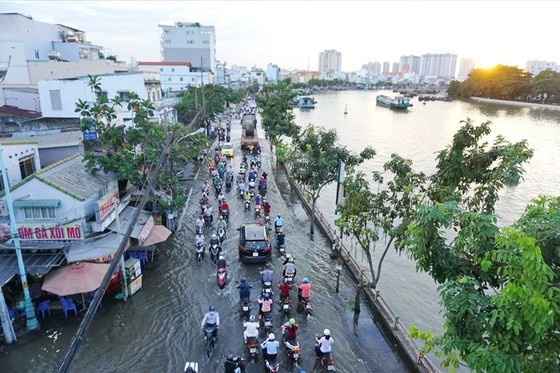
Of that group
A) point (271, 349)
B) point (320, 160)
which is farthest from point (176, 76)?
point (271, 349)

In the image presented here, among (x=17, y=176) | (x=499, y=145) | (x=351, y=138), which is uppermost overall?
(x=499, y=145)

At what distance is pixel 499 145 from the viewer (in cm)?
976

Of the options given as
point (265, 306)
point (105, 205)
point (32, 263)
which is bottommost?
point (265, 306)

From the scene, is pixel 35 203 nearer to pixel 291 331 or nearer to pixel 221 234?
pixel 221 234

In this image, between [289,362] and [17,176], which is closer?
[289,362]

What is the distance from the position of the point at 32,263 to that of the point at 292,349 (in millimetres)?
9120

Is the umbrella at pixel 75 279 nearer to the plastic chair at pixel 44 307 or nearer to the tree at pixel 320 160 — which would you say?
the plastic chair at pixel 44 307

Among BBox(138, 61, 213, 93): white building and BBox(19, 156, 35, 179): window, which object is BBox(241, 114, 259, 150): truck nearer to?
BBox(19, 156, 35, 179): window

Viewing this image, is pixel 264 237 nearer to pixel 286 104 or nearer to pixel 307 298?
pixel 307 298

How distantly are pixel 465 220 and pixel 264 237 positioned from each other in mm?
11178

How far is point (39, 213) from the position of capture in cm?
1337

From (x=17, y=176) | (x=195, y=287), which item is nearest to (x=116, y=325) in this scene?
(x=195, y=287)

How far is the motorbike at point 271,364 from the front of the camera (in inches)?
399

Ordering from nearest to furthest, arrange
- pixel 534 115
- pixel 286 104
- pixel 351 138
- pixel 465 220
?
pixel 465 220, pixel 286 104, pixel 351 138, pixel 534 115
